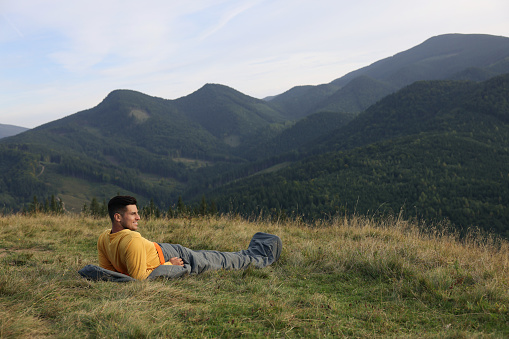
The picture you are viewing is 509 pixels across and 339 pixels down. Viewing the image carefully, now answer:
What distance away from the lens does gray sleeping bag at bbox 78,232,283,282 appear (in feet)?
13.1

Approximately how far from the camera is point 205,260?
15.5ft

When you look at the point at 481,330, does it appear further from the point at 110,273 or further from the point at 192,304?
the point at 110,273

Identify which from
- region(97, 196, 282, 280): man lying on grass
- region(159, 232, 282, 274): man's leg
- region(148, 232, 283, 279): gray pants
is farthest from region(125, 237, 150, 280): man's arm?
region(159, 232, 282, 274): man's leg

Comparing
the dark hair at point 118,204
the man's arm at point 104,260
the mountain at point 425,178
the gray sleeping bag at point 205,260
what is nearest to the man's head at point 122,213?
the dark hair at point 118,204

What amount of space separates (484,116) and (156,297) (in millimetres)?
177621

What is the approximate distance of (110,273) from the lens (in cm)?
394

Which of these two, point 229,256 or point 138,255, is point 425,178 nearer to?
point 229,256

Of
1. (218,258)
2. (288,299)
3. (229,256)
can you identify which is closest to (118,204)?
(218,258)

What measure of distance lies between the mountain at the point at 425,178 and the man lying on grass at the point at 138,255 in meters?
46.9

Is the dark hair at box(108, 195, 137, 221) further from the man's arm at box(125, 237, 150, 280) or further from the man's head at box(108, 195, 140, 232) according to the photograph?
the man's arm at box(125, 237, 150, 280)

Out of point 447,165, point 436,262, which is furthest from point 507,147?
point 436,262

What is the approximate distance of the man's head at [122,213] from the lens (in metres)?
4.14

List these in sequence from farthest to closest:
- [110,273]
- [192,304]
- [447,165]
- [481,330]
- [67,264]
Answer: [447,165]
[67,264]
[110,273]
[192,304]
[481,330]

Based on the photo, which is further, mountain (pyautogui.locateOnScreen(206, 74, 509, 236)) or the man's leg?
mountain (pyautogui.locateOnScreen(206, 74, 509, 236))
